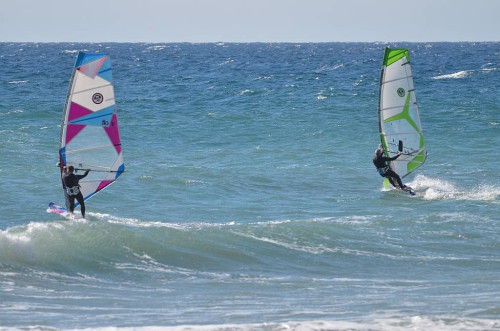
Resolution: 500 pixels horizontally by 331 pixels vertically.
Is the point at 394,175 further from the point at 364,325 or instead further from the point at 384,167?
the point at 364,325

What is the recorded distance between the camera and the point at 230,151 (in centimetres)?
2886

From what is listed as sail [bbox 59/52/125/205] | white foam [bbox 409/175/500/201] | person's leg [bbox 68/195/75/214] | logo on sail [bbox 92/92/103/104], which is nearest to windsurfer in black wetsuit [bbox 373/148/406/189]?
white foam [bbox 409/175/500/201]

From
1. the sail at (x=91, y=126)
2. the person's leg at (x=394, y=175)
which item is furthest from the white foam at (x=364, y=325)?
the person's leg at (x=394, y=175)

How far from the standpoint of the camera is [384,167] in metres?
21.7

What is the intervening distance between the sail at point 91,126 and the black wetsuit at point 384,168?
6316mm

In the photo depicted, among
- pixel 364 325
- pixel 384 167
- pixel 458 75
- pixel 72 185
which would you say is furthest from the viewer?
pixel 458 75

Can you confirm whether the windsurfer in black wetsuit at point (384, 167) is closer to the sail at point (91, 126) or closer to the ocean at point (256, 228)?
the ocean at point (256, 228)

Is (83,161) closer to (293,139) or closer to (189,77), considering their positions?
(293,139)

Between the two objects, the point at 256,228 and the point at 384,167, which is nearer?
the point at 256,228

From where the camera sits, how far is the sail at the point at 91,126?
1711cm

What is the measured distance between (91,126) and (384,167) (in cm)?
732

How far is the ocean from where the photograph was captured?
12281 mm

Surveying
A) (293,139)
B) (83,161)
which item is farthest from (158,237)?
(293,139)

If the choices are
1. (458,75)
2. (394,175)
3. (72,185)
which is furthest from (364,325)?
(458,75)
